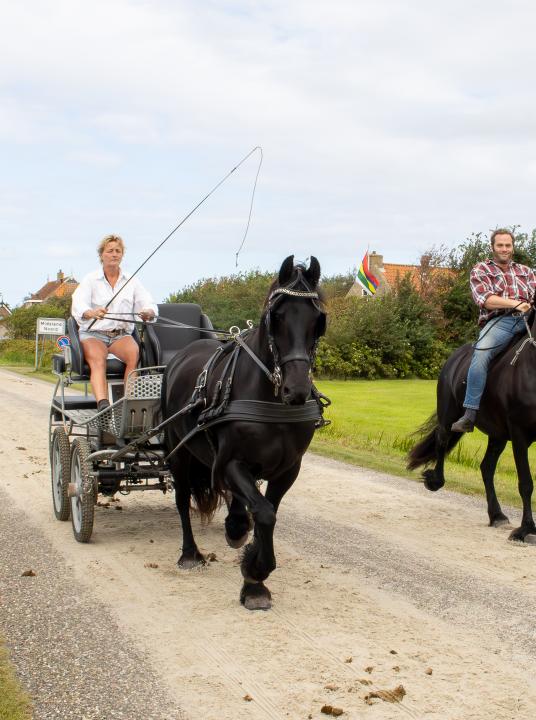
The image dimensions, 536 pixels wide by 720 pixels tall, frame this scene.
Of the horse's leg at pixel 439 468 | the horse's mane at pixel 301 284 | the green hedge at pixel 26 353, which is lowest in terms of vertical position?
the green hedge at pixel 26 353

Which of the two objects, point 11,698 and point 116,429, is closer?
point 11,698

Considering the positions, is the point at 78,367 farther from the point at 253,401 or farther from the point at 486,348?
the point at 486,348

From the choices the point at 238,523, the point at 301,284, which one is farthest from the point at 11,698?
the point at 301,284

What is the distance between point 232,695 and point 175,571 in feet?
7.82

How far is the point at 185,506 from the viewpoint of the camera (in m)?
6.90

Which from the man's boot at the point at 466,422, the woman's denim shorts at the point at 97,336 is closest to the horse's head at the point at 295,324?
the woman's denim shorts at the point at 97,336

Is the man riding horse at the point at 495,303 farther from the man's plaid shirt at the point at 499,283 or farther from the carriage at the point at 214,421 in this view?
the carriage at the point at 214,421

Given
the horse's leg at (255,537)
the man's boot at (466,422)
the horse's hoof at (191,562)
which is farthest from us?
the man's boot at (466,422)

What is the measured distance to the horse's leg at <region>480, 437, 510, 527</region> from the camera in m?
8.34

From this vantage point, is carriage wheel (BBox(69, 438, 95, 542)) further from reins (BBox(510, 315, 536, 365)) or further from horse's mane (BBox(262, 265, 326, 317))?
reins (BBox(510, 315, 536, 365))

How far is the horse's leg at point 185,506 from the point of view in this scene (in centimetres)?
666

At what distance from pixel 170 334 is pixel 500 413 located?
131 inches

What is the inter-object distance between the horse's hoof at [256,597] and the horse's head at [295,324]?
1.35 m

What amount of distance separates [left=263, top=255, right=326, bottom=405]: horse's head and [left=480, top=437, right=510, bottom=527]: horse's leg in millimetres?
3829
